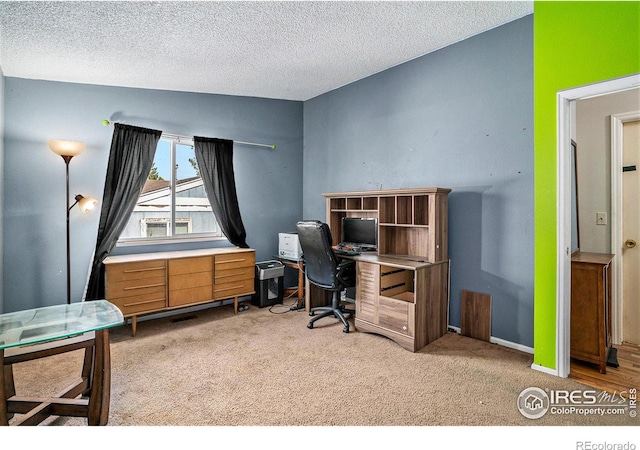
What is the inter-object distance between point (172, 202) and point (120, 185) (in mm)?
634

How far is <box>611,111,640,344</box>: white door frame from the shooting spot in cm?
304

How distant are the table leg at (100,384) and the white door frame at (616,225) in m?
4.05

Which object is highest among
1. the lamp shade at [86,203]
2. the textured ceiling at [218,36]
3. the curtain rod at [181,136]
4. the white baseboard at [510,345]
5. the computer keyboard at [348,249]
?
the textured ceiling at [218,36]

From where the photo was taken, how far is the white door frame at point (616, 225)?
3.04 meters

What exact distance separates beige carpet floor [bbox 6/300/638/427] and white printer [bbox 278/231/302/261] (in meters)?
1.11

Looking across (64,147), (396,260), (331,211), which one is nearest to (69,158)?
(64,147)

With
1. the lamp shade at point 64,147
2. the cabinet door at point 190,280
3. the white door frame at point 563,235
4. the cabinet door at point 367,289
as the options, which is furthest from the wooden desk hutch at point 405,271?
the lamp shade at point 64,147

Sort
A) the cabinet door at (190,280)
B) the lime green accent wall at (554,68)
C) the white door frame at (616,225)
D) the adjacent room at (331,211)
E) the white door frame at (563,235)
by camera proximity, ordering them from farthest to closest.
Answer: the cabinet door at (190,280) < the white door frame at (616,225) < the white door frame at (563,235) < the adjacent room at (331,211) < the lime green accent wall at (554,68)

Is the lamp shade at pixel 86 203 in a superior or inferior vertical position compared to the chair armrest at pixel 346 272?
superior

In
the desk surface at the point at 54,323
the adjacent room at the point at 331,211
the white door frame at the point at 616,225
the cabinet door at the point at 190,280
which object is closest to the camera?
the desk surface at the point at 54,323

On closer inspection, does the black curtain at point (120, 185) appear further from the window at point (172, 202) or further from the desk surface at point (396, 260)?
the desk surface at point (396, 260)

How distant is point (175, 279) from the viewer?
3480 mm

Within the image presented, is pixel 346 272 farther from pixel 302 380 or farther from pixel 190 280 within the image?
pixel 190 280

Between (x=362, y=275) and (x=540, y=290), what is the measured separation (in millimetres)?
1484
